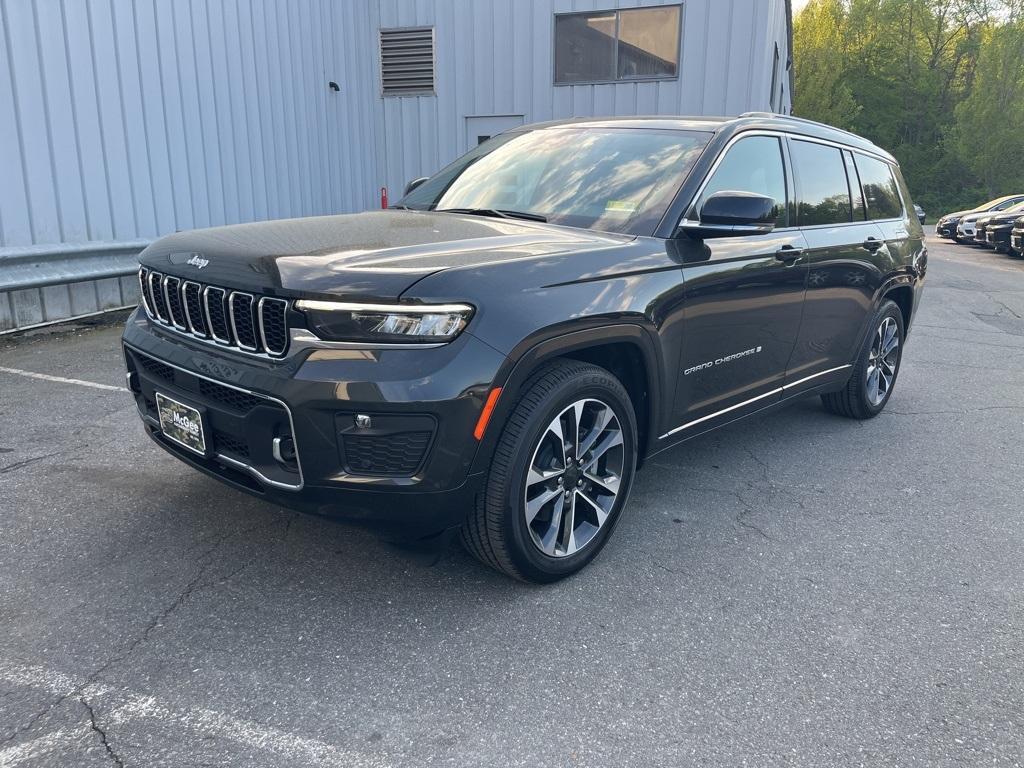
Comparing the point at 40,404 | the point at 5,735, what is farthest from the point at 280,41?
the point at 5,735

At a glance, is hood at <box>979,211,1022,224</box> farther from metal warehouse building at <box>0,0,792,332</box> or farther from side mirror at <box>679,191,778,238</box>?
side mirror at <box>679,191,778,238</box>

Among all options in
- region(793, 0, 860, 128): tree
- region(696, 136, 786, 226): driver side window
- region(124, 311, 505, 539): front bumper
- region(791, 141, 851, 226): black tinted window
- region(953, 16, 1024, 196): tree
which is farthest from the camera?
region(793, 0, 860, 128): tree

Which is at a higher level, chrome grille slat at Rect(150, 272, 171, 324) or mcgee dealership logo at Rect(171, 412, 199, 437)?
chrome grille slat at Rect(150, 272, 171, 324)

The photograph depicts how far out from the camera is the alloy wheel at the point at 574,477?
2.85 m

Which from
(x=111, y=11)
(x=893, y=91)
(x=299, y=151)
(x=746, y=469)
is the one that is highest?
(x=893, y=91)

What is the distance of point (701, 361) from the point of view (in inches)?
136

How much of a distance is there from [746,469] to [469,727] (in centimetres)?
260

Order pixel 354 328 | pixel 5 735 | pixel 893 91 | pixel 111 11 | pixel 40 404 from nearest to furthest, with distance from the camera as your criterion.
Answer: pixel 5 735, pixel 354 328, pixel 40 404, pixel 111 11, pixel 893 91

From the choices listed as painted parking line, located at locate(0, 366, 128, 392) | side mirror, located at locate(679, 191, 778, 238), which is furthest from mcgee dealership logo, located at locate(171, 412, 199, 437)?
painted parking line, located at locate(0, 366, 128, 392)

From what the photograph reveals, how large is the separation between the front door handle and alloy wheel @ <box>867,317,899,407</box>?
1394mm

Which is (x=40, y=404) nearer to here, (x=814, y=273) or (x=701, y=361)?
(x=701, y=361)

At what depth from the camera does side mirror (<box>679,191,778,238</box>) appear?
3.18 meters

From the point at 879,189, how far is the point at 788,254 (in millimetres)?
1695

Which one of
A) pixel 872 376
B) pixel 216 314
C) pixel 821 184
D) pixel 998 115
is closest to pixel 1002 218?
pixel 872 376
